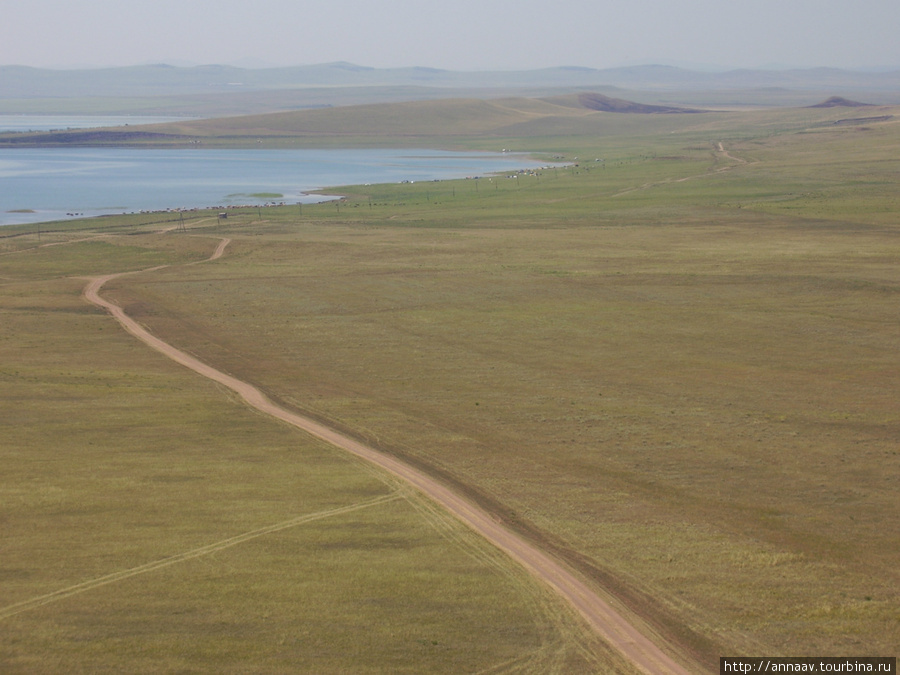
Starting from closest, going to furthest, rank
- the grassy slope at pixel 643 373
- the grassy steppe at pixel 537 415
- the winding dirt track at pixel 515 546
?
1. the winding dirt track at pixel 515 546
2. the grassy steppe at pixel 537 415
3. the grassy slope at pixel 643 373

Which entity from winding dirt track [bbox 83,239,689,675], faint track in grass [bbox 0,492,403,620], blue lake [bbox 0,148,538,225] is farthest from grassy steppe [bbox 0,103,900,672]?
blue lake [bbox 0,148,538,225]

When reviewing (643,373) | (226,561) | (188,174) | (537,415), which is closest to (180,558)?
(226,561)

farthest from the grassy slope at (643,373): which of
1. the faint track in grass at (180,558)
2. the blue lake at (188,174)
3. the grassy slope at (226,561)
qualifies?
the blue lake at (188,174)

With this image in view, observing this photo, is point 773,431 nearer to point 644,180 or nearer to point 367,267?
point 367,267

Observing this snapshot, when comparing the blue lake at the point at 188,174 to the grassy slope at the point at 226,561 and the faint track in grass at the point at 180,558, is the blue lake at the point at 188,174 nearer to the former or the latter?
the grassy slope at the point at 226,561

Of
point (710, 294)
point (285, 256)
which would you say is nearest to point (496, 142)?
point (285, 256)
